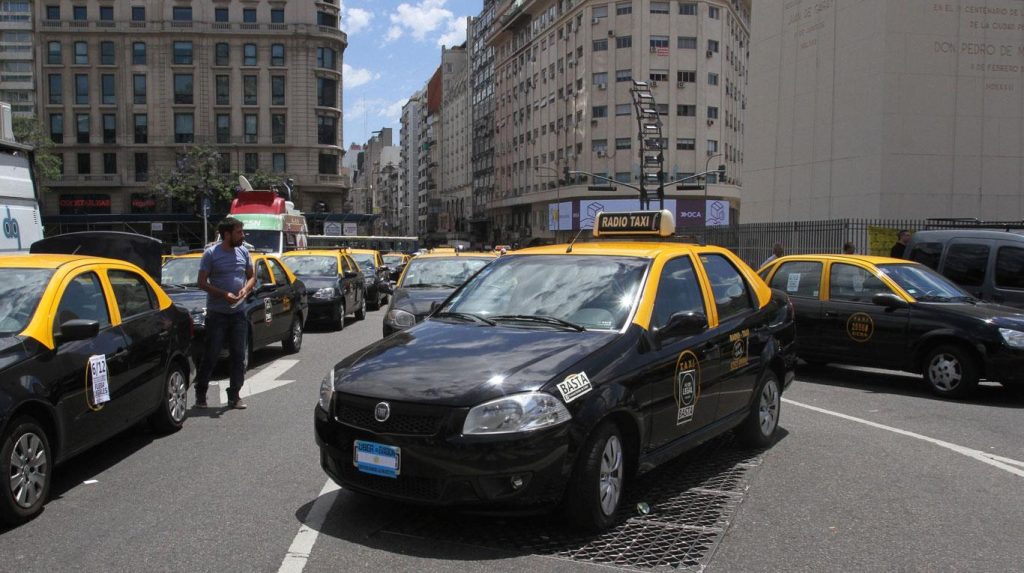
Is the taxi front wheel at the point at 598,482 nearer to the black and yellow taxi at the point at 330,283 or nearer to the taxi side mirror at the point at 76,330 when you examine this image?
the taxi side mirror at the point at 76,330

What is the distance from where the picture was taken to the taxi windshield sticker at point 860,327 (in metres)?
9.54

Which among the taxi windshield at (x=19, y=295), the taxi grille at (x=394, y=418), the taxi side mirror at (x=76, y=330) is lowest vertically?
the taxi grille at (x=394, y=418)

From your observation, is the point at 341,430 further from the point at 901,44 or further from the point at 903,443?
the point at 901,44

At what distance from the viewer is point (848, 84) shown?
966 inches

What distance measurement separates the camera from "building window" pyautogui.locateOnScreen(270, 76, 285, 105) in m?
71.1

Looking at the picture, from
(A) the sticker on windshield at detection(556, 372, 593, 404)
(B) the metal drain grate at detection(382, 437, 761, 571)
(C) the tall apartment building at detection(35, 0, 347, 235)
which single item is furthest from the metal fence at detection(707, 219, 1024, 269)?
(C) the tall apartment building at detection(35, 0, 347, 235)

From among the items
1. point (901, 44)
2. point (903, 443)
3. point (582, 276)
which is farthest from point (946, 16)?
point (582, 276)

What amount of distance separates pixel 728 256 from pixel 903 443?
2.17 meters

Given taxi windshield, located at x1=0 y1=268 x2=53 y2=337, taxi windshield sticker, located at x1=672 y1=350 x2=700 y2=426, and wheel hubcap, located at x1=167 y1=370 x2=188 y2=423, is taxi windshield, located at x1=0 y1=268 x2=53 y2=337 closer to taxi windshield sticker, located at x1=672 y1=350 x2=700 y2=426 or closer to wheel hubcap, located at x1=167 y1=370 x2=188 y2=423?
wheel hubcap, located at x1=167 y1=370 x2=188 y2=423

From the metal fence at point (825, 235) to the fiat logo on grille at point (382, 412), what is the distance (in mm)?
15536

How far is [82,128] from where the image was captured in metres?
69.6

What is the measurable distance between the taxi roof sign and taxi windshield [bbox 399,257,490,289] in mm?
3599

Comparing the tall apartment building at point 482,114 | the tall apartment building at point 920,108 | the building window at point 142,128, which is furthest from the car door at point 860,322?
the tall apartment building at point 482,114

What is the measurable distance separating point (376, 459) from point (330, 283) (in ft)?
39.9
